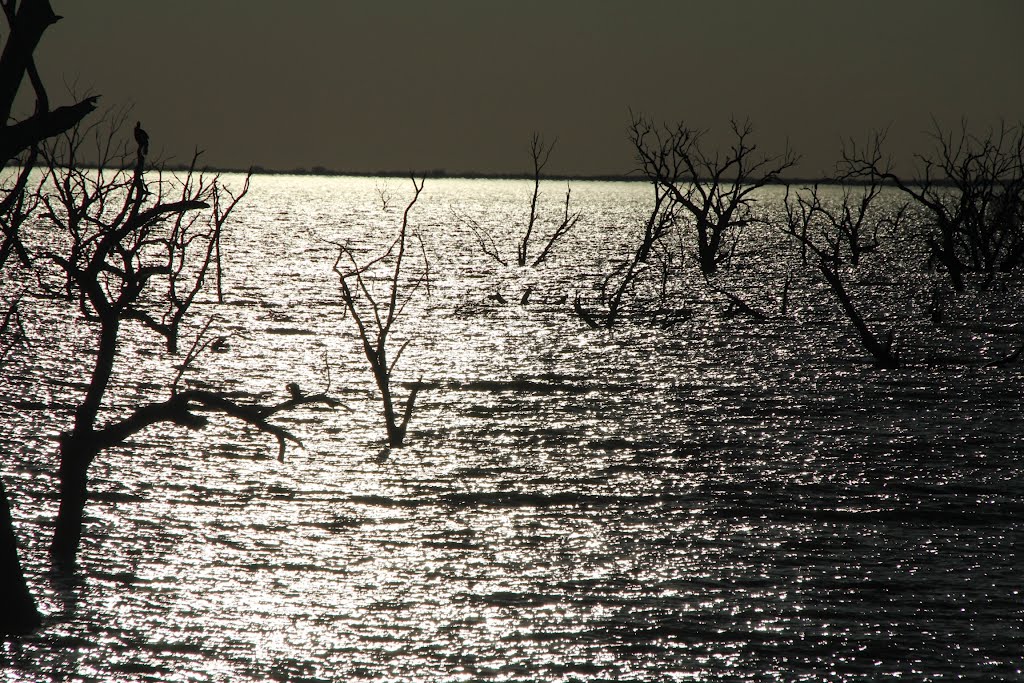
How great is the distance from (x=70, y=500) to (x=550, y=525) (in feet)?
24.8

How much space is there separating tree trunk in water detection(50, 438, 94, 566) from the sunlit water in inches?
13.4

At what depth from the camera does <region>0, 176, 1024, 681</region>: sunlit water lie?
1274 cm

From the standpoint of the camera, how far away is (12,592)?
39.7 ft

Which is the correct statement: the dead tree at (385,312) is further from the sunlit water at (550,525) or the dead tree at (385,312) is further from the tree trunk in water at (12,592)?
the tree trunk in water at (12,592)

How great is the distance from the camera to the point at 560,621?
537 inches

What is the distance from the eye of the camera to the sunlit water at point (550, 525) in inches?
502

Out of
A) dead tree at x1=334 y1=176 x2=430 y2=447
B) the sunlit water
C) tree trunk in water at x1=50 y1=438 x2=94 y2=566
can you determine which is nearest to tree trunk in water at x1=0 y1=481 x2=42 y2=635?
the sunlit water

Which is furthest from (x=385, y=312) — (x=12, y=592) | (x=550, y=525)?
(x=12, y=592)

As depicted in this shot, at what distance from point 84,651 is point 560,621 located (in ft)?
19.4

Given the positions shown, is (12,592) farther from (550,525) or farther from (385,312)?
(385,312)

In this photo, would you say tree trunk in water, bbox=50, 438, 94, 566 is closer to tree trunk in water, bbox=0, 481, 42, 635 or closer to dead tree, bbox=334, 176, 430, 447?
tree trunk in water, bbox=0, 481, 42, 635

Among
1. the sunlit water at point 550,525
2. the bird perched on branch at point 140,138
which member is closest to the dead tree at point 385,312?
the sunlit water at point 550,525

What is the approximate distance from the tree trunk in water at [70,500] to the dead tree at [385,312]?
6.64 metres

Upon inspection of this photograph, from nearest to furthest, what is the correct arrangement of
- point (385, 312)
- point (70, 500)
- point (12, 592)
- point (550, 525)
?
point (12, 592) → point (70, 500) → point (550, 525) → point (385, 312)
